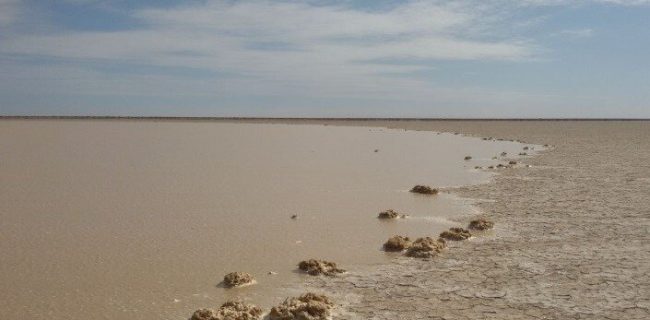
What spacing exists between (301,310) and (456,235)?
11.5 ft

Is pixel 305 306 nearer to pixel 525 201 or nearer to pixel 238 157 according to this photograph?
pixel 525 201

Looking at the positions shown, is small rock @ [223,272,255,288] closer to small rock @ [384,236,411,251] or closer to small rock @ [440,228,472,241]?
small rock @ [384,236,411,251]

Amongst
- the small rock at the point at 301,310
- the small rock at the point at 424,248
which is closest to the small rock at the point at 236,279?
the small rock at the point at 301,310

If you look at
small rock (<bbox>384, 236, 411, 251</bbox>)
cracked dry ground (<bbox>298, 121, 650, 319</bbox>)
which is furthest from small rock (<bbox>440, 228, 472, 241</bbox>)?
small rock (<bbox>384, 236, 411, 251</bbox>)

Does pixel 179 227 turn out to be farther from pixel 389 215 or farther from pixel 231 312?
pixel 231 312

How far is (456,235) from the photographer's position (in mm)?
7949

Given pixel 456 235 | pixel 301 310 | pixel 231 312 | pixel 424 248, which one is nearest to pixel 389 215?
pixel 456 235

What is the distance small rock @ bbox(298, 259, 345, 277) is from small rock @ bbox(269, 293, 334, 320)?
1137 mm

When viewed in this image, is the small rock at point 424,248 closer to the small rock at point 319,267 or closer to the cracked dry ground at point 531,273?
the cracked dry ground at point 531,273

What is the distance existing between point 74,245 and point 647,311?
5.70 m

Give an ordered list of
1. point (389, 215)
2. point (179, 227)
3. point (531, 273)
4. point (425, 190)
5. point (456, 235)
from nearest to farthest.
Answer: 1. point (531, 273)
2. point (456, 235)
3. point (179, 227)
4. point (389, 215)
5. point (425, 190)

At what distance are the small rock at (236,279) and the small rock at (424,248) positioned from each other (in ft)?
6.53

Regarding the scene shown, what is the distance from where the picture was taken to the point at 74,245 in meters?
7.20

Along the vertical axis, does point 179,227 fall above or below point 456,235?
below
